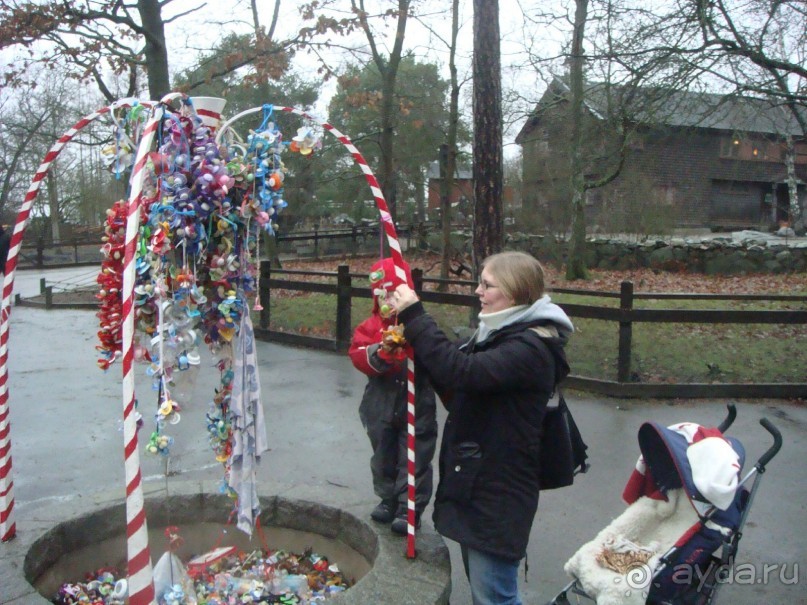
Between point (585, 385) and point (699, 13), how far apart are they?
14.4 feet

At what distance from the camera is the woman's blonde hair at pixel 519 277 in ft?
9.87

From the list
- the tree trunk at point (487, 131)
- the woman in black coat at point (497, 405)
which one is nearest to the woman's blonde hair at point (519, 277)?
the woman in black coat at point (497, 405)

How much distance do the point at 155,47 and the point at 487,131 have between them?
5.32m

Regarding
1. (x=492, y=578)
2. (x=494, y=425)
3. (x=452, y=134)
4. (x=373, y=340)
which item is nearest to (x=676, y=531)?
(x=492, y=578)

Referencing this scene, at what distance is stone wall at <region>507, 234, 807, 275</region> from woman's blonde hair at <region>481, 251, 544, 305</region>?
18.5m

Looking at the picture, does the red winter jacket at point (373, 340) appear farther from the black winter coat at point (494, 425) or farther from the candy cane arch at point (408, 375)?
the black winter coat at point (494, 425)

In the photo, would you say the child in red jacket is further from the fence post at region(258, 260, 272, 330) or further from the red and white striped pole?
the fence post at region(258, 260, 272, 330)

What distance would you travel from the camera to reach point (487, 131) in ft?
31.6

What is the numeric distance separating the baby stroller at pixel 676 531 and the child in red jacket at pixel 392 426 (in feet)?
2.79

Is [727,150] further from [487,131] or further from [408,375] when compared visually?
[408,375]

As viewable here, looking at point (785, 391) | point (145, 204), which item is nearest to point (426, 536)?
point (145, 204)

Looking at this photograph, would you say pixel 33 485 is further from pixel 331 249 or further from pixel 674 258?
pixel 331 249

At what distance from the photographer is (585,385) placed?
845cm

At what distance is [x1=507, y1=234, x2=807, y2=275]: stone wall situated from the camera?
64.3 ft
